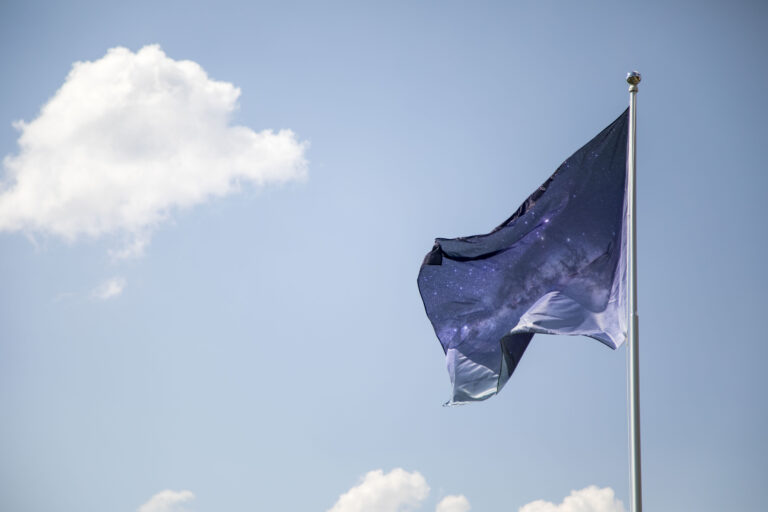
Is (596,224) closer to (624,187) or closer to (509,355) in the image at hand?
(624,187)

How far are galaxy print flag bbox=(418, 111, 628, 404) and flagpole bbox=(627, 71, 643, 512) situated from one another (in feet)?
2.20

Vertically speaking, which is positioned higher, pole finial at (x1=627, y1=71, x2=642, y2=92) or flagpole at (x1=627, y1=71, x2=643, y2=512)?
pole finial at (x1=627, y1=71, x2=642, y2=92)

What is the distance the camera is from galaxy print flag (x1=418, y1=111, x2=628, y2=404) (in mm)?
15648

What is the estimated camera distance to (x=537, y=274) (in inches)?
655

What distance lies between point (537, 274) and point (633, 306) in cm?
278

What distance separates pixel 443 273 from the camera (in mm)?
17719

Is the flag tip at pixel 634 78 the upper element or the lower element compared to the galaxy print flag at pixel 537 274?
upper

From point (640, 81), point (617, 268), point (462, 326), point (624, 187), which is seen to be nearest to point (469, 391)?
point (462, 326)

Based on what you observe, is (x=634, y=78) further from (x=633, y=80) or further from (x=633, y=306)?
(x=633, y=306)

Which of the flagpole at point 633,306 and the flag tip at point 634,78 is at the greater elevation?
the flag tip at point 634,78

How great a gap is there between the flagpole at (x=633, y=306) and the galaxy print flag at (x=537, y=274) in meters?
0.67

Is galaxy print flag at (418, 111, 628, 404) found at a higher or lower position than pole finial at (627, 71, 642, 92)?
lower

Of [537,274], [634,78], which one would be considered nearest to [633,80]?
[634,78]

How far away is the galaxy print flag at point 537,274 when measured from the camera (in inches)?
616
